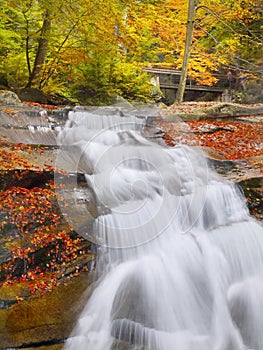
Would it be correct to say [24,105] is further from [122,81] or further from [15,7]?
[122,81]

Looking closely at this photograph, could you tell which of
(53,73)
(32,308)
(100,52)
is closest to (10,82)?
(53,73)

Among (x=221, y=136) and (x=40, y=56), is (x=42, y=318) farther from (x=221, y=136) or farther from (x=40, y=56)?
(x=40, y=56)

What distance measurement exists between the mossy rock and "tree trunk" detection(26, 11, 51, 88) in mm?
8093

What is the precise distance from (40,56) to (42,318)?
29.5 feet

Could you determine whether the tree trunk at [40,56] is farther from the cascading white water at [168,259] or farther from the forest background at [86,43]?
the cascading white water at [168,259]

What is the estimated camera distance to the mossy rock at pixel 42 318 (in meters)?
3.35

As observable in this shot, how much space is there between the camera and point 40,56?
33.8 feet

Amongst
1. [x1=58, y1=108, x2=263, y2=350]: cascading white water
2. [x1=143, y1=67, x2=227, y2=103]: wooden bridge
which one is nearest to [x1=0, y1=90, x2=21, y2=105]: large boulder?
[x1=58, y1=108, x2=263, y2=350]: cascading white water

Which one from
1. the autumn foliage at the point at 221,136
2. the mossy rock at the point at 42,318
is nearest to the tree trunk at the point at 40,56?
the autumn foliage at the point at 221,136

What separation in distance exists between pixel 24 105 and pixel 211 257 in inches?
239

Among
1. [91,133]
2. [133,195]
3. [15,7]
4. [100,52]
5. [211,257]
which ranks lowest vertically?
[211,257]

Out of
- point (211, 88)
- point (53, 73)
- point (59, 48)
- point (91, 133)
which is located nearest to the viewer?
point (91, 133)

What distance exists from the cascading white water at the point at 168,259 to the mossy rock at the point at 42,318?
14cm

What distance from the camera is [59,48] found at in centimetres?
1009
